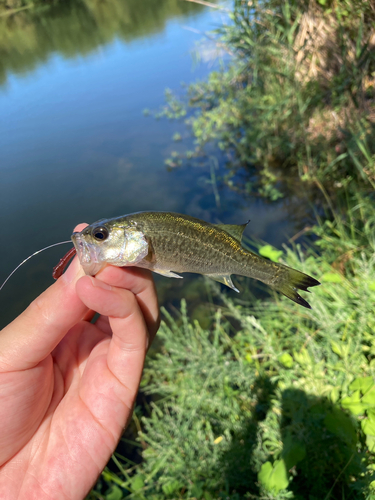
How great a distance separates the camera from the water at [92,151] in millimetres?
6777

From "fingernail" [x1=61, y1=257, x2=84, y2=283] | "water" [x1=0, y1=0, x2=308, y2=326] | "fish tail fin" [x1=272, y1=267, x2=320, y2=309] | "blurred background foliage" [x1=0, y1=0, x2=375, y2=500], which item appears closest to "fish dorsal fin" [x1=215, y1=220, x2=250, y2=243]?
"fish tail fin" [x1=272, y1=267, x2=320, y2=309]

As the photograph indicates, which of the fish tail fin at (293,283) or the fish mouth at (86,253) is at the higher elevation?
the fish mouth at (86,253)

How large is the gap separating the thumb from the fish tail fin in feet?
4.34

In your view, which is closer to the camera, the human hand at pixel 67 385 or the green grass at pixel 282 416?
the human hand at pixel 67 385

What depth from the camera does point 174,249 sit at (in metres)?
2.01

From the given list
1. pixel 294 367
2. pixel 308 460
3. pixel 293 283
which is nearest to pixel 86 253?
pixel 293 283

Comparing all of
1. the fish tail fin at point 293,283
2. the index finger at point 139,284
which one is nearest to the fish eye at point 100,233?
the index finger at point 139,284

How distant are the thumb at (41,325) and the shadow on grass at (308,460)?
6.26ft

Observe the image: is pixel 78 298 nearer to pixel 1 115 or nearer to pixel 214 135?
pixel 214 135

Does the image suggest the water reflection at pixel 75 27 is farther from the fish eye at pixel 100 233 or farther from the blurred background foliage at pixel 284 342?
the fish eye at pixel 100 233

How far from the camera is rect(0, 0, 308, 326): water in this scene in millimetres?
6777

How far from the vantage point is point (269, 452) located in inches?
109

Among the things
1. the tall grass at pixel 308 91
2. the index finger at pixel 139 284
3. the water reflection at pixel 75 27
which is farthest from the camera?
the water reflection at pixel 75 27

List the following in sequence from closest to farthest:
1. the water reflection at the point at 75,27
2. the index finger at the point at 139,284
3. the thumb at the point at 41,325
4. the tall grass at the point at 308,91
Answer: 1. the thumb at the point at 41,325
2. the index finger at the point at 139,284
3. the tall grass at the point at 308,91
4. the water reflection at the point at 75,27
